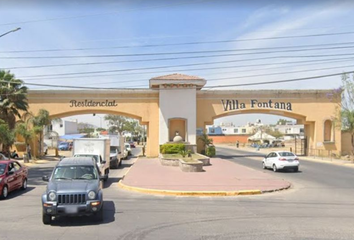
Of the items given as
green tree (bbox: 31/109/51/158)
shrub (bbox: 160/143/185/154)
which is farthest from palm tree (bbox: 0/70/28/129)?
shrub (bbox: 160/143/185/154)

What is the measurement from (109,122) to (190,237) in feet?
313

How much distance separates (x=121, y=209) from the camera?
451 inches

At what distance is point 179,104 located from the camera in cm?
3812

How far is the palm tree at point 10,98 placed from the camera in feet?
110

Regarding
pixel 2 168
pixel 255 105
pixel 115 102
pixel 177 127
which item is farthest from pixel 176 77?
pixel 2 168

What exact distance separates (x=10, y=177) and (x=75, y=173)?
529 cm

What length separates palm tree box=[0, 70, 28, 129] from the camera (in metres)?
33.7

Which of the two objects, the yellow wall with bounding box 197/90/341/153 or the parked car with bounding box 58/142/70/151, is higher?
the yellow wall with bounding box 197/90/341/153

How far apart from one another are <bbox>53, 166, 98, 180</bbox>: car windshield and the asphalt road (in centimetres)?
121

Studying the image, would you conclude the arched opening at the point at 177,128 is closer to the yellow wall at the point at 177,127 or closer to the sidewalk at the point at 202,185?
the yellow wall at the point at 177,127

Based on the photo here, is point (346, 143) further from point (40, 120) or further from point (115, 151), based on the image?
point (40, 120)

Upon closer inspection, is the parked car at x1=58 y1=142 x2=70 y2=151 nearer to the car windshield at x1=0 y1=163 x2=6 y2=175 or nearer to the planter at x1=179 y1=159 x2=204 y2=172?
the planter at x1=179 y1=159 x2=204 y2=172

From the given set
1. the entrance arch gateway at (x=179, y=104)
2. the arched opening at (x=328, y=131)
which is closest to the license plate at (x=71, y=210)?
the entrance arch gateway at (x=179, y=104)

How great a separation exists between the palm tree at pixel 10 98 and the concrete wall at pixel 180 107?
13.4 meters
